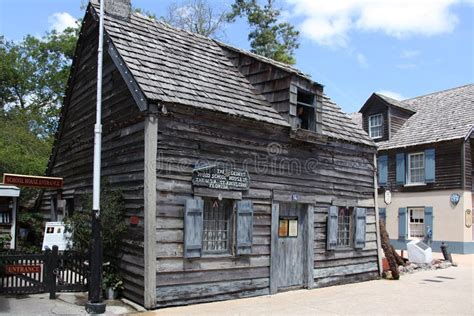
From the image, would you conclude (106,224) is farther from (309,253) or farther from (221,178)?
(309,253)

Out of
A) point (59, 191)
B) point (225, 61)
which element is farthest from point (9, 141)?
point (225, 61)

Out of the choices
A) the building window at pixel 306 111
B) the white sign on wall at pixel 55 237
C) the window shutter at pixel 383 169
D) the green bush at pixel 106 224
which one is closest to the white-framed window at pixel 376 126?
the window shutter at pixel 383 169

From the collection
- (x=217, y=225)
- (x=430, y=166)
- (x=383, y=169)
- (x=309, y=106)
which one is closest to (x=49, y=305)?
(x=217, y=225)

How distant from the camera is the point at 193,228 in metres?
9.37

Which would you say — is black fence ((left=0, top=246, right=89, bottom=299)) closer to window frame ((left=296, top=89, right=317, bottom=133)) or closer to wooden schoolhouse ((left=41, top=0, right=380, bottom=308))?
wooden schoolhouse ((left=41, top=0, right=380, bottom=308))

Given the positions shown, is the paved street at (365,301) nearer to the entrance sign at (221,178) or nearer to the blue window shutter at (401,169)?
the entrance sign at (221,178)

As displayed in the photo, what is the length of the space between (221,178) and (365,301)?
4094mm

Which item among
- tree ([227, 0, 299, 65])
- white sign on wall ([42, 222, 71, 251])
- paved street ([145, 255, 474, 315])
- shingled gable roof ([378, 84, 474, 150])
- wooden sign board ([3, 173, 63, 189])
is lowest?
paved street ([145, 255, 474, 315])

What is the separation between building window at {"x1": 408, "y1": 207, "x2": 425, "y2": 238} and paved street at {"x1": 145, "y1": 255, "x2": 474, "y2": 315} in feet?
36.5

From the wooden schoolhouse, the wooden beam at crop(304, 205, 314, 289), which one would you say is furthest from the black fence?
the wooden beam at crop(304, 205, 314, 289)

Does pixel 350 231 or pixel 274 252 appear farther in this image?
pixel 350 231

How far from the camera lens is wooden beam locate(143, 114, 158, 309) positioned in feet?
28.8

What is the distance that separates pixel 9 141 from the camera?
24.8 meters

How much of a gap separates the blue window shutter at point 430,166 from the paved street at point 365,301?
428 inches
